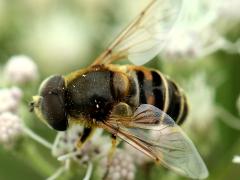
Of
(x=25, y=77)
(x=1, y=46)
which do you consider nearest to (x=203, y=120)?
(x=25, y=77)

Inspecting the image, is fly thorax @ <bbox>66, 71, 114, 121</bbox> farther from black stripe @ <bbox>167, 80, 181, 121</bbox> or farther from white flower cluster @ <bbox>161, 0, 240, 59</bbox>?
white flower cluster @ <bbox>161, 0, 240, 59</bbox>

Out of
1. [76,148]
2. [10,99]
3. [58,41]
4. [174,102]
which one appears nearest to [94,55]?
[58,41]

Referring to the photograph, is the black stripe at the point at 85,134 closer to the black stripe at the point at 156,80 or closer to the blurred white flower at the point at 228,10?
the black stripe at the point at 156,80

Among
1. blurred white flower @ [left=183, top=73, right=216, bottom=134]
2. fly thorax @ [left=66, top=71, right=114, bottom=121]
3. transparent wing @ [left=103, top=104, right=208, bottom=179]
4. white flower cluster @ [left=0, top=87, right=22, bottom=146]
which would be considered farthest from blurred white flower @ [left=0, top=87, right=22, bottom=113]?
blurred white flower @ [left=183, top=73, right=216, bottom=134]

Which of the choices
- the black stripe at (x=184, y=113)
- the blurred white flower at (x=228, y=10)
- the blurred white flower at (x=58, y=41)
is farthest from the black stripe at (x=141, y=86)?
the blurred white flower at (x=58, y=41)

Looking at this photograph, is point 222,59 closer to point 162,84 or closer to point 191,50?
point 191,50
